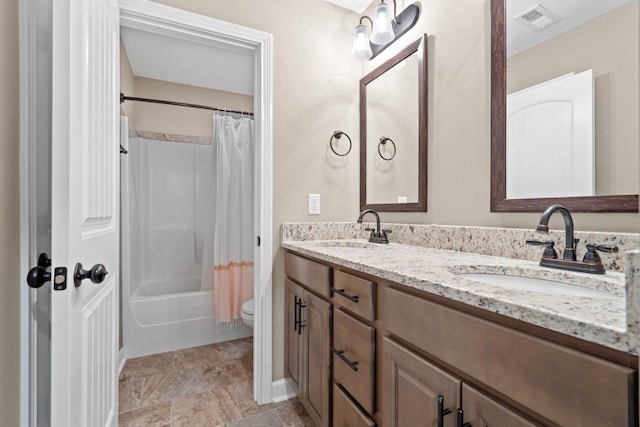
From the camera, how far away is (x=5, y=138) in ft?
2.55

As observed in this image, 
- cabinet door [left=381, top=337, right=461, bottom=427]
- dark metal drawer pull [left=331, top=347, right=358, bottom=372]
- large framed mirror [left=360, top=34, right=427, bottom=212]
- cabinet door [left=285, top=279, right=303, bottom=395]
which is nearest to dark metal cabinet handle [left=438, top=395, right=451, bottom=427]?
cabinet door [left=381, top=337, right=461, bottom=427]

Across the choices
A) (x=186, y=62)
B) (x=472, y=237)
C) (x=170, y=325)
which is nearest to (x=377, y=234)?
(x=472, y=237)

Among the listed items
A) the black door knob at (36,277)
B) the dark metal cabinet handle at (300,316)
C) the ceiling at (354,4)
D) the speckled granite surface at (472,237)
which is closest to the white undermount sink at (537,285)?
the speckled granite surface at (472,237)

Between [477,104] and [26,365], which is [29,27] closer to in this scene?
[26,365]

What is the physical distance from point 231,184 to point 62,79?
1.90 meters

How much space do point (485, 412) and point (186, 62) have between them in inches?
116

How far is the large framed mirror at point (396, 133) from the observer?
153 centimetres

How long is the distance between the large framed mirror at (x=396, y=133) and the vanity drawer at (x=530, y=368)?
3.01 feet

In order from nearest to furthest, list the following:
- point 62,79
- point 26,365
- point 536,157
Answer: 1. point 62,79
2. point 26,365
3. point 536,157

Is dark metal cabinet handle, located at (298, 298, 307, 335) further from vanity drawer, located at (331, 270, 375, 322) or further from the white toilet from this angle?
the white toilet

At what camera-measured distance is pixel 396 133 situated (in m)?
1.70

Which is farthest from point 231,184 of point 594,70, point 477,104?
point 594,70

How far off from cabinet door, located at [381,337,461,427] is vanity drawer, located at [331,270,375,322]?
0.37ft

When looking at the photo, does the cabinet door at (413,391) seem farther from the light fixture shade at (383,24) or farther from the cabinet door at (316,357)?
the light fixture shade at (383,24)
